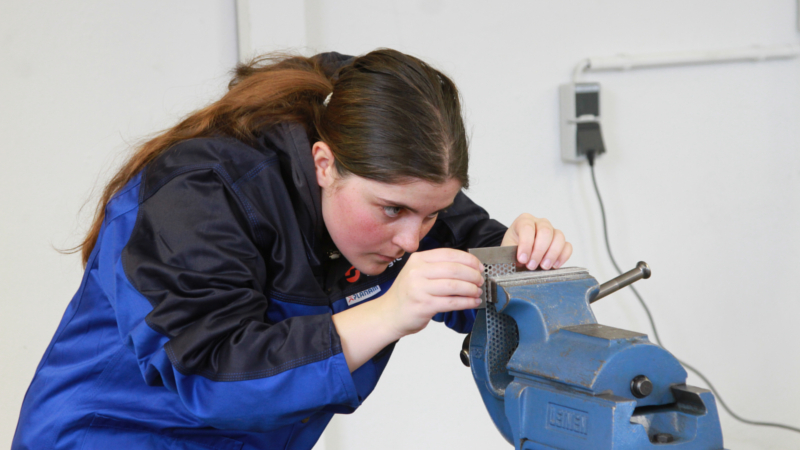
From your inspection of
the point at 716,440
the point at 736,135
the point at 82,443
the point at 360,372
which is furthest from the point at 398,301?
the point at 736,135

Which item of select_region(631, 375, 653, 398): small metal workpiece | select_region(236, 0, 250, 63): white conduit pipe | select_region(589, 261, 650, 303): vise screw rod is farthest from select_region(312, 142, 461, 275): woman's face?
select_region(236, 0, 250, 63): white conduit pipe

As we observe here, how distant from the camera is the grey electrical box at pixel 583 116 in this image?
1.66 m

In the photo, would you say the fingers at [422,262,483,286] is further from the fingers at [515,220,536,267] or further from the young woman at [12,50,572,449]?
the fingers at [515,220,536,267]

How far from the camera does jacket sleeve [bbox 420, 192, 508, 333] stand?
1110 millimetres

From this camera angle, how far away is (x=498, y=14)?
5.48 feet

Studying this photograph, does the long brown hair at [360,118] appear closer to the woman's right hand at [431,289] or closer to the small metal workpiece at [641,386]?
the woman's right hand at [431,289]

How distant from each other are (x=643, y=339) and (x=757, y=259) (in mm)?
1358

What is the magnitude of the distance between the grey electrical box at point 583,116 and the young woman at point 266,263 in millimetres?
738

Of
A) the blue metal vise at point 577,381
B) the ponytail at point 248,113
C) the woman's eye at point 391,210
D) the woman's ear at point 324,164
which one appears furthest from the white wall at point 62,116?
the blue metal vise at point 577,381

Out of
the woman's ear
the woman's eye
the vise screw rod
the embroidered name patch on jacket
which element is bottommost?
the embroidered name patch on jacket

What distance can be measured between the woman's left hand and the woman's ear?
0.29 meters

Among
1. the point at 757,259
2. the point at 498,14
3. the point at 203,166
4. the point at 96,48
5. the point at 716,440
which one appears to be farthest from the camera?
the point at 757,259

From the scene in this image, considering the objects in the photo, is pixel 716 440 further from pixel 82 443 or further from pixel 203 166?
pixel 82 443

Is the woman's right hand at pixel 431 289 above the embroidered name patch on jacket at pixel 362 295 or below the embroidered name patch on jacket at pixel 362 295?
above
